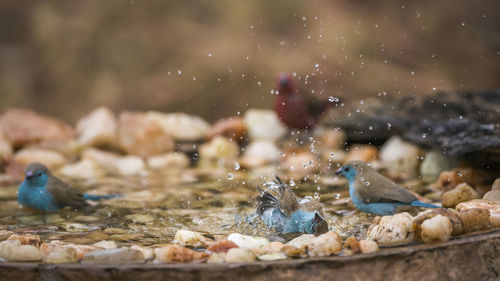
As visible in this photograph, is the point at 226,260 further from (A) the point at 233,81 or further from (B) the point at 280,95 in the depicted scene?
(A) the point at 233,81

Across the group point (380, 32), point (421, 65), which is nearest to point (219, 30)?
point (380, 32)

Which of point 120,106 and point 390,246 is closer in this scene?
point 390,246

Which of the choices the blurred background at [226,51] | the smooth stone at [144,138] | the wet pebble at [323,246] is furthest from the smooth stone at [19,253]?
the blurred background at [226,51]

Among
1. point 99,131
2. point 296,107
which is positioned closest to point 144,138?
point 99,131

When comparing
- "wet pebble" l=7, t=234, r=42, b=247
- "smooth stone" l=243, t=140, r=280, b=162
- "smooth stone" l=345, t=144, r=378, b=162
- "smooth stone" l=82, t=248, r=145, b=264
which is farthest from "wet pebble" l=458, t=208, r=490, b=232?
"smooth stone" l=243, t=140, r=280, b=162

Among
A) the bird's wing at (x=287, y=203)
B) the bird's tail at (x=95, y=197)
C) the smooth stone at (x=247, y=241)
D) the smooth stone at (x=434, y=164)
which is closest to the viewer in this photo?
the smooth stone at (x=247, y=241)

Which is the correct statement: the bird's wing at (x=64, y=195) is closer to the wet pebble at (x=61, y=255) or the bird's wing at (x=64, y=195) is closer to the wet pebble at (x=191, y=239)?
the wet pebble at (x=191, y=239)
